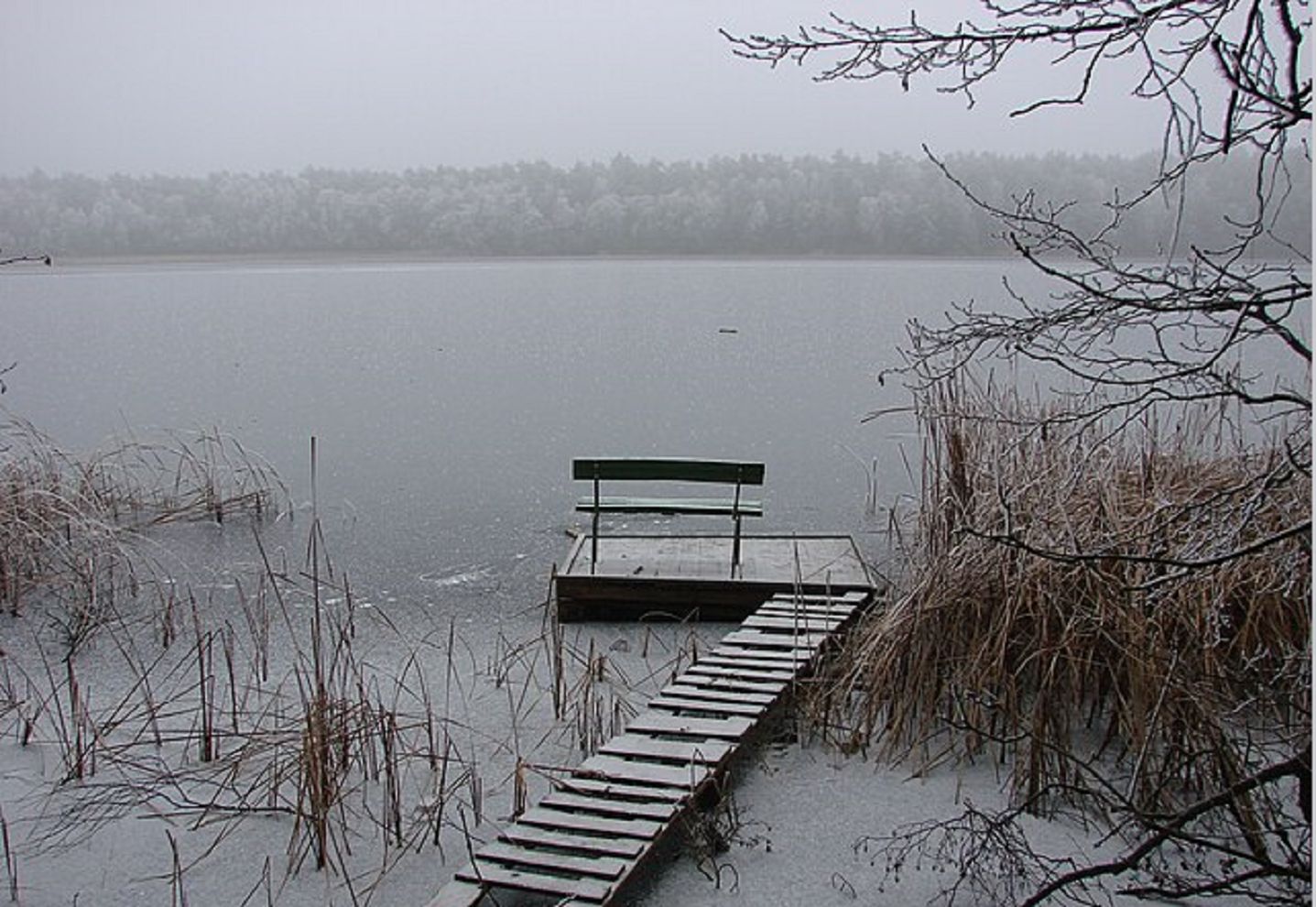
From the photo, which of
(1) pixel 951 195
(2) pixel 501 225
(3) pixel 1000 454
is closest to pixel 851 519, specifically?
(3) pixel 1000 454

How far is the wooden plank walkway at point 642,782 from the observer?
8.14ft

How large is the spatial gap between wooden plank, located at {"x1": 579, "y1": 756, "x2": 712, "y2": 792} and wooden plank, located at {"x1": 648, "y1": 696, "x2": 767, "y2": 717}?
1.16ft

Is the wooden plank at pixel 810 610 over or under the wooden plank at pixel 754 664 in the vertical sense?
under

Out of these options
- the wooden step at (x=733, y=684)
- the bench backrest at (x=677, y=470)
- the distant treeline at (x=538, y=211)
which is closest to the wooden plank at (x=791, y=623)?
the wooden step at (x=733, y=684)

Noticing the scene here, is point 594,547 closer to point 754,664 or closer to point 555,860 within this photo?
point 754,664

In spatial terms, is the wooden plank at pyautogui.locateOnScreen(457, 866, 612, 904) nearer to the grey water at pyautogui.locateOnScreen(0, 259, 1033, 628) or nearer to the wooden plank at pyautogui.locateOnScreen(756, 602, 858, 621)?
the wooden plank at pyautogui.locateOnScreen(756, 602, 858, 621)

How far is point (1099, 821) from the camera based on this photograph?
2930 mm

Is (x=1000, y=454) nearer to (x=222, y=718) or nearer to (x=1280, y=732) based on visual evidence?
(x=1280, y=732)

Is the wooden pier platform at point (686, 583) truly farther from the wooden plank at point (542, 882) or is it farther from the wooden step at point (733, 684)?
the wooden plank at point (542, 882)

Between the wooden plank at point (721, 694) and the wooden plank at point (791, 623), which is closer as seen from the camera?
the wooden plank at point (721, 694)

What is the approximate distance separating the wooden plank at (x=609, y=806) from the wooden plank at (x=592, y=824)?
0.07 feet

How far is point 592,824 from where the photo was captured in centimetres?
267

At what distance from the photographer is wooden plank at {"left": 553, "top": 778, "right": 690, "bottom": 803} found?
2805mm

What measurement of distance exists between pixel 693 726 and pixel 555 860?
0.73 metres
